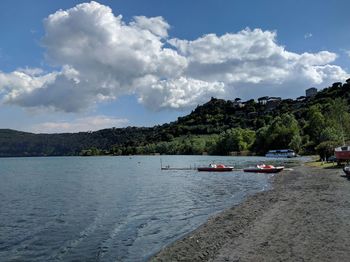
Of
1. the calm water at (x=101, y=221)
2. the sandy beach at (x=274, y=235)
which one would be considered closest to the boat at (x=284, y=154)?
the calm water at (x=101, y=221)

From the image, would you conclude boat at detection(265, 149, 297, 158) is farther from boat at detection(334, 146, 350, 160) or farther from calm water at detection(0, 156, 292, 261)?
calm water at detection(0, 156, 292, 261)

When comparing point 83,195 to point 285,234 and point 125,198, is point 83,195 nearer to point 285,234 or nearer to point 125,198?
point 125,198

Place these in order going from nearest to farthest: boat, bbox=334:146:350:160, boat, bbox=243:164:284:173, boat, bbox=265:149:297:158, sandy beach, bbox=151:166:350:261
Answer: sandy beach, bbox=151:166:350:261
boat, bbox=334:146:350:160
boat, bbox=243:164:284:173
boat, bbox=265:149:297:158

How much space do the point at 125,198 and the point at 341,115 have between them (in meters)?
122

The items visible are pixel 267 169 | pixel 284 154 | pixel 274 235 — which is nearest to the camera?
pixel 274 235

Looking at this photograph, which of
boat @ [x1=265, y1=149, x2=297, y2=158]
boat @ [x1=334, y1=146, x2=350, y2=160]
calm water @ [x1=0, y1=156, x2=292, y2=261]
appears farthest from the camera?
boat @ [x1=265, y1=149, x2=297, y2=158]

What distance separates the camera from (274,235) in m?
21.7

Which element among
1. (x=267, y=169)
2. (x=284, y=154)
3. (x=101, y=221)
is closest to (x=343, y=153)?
(x=267, y=169)

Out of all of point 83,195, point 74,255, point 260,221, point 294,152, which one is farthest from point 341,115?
point 74,255

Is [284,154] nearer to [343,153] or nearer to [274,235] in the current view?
[343,153]

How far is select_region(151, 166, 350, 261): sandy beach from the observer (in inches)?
707

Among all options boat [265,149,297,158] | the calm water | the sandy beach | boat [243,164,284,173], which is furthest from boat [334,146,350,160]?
boat [265,149,297,158]

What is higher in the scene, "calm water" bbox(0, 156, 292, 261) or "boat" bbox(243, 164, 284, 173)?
"boat" bbox(243, 164, 284, 173)

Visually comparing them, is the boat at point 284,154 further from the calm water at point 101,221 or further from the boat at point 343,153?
the calm water at point 101,221
